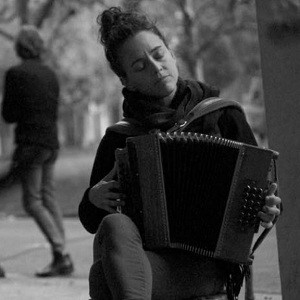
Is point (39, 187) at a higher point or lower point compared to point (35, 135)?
lower

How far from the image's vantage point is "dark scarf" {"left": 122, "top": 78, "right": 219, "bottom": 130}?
3.20 meters

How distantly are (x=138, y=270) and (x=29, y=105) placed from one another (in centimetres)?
339

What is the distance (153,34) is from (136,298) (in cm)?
101

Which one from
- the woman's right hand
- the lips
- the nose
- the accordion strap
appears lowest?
the woman's right hand

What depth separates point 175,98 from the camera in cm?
328

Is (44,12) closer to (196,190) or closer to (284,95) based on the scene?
(284,95)

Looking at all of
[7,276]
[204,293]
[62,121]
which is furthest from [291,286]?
[62,121]

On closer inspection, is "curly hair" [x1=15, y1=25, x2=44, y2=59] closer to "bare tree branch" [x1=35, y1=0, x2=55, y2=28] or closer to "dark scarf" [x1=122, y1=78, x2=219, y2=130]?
"dark scarf" [x1=122, y1=78, x2=219, y2=130]

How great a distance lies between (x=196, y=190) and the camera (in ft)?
9.93

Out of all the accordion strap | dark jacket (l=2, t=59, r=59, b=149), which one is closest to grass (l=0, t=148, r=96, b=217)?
dark jacket (l=2, t=59, r=59, b=149)

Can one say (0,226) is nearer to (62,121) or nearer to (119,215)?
(119,215)

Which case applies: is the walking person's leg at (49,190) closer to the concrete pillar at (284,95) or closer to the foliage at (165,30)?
the concrete pillar at (284,95)

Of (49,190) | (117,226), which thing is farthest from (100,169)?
(49,190)

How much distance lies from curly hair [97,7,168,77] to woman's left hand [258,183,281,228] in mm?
743
